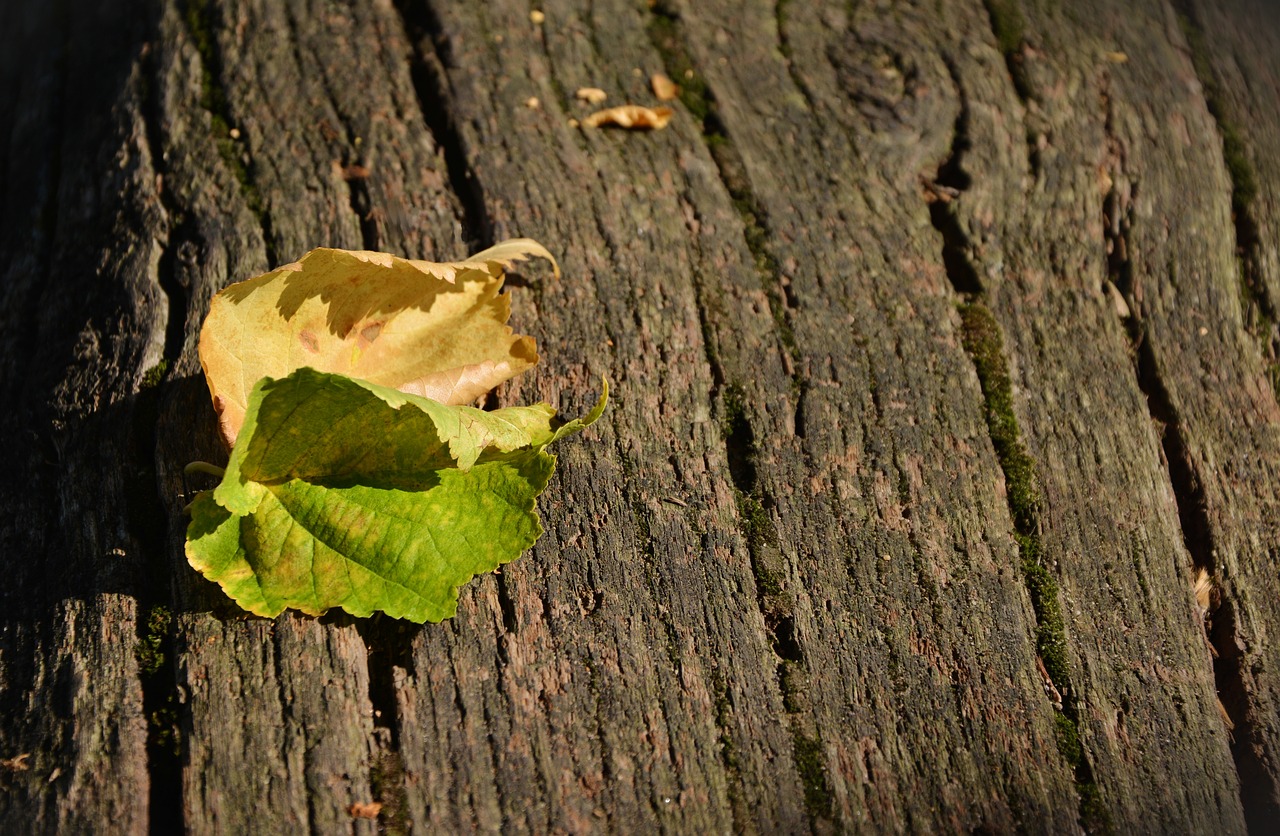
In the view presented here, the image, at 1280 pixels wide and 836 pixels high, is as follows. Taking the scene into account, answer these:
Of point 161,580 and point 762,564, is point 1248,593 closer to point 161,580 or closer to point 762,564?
point 762,564

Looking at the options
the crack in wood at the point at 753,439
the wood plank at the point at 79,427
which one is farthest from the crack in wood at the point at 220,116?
the crack in wood at the point at 753,439

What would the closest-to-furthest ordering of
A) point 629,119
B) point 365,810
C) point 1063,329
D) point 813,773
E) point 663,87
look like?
point 365,810 < point 813,773 < point 1063,329 < point 629,119 < point 663,87

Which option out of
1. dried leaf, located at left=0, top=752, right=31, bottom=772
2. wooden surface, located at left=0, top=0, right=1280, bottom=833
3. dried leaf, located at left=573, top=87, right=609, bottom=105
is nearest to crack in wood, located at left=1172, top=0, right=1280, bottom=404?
wooden surface, located at left=0, top=0, right=1280, bottom=833

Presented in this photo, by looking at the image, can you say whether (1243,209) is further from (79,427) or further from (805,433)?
(79,427)

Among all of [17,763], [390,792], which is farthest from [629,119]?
[17,763]

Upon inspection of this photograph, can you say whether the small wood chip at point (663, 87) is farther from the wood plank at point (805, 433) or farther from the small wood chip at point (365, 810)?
the small wood chip at point (365, 810)

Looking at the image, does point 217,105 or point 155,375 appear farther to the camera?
point 217,105

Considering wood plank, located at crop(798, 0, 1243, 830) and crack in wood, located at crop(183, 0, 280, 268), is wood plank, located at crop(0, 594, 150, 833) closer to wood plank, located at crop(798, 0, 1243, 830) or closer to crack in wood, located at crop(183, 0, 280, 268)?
crack in wood, located at crop(183, 0, 280, 268)
